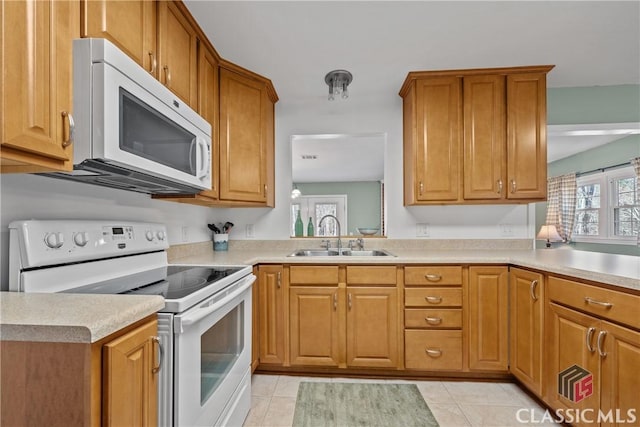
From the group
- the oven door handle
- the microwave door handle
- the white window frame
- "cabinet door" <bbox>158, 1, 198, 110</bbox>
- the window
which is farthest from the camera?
the white window frame

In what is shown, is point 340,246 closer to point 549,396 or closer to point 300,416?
point 300,416

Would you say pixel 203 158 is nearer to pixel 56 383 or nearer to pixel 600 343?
pixel 56 383

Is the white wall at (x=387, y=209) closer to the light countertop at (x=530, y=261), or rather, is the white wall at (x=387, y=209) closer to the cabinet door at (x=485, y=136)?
the light countertop at (x=530, y=261)

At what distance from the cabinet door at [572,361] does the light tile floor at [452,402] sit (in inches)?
8.3

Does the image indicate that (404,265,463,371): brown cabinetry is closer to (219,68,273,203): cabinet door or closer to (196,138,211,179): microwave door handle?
(219,68,273,203): cabinet door

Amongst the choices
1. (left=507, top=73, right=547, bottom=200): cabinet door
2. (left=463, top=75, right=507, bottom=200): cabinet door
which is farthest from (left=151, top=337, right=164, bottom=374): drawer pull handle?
(left=507, top=73, right=547, bottom=200): cabinet door

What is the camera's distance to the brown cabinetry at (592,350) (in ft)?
3.92

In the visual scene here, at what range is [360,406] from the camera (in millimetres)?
1784

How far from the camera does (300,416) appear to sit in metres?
1.69

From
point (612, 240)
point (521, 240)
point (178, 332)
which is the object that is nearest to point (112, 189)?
point (178, 332)

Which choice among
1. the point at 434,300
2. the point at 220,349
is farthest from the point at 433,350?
the point at 220,349

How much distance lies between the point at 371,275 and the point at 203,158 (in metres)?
1.30

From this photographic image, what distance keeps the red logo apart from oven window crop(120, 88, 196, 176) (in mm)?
2101

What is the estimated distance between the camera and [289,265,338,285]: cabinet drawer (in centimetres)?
209
